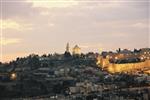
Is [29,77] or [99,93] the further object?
[29,77]

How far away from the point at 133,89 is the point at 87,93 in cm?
319

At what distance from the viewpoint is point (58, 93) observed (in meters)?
47.7

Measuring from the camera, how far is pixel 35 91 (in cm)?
4809

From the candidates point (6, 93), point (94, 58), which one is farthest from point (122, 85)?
point (94, 58)

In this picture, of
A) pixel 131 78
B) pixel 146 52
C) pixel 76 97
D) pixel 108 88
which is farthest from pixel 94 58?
pixel 76 97

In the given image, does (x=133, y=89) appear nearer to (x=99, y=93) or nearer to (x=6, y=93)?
(x=99, y=93)

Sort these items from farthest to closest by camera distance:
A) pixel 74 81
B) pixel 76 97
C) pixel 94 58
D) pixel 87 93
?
1. pixel 94 58
2. pixel 74 81
3. pixel 87 93
4. pixel 76 97

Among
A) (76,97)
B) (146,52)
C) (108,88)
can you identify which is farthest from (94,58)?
(76,97)

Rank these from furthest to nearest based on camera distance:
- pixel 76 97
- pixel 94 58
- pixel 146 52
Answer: pixel 146 52 → pixel 94 58 → pixel 76 97

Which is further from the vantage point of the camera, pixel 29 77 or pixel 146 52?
pixel 146 52

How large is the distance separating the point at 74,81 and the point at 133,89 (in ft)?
26.7

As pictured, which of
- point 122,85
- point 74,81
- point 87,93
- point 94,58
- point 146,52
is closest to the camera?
point 87,93

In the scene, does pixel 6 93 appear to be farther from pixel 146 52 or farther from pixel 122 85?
pixel 146 52

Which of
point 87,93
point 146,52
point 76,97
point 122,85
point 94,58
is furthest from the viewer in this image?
point 146,52
